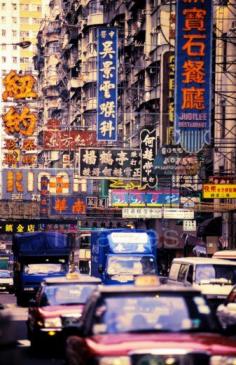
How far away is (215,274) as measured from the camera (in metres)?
29.1

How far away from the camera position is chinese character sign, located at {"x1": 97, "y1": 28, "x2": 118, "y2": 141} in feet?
165

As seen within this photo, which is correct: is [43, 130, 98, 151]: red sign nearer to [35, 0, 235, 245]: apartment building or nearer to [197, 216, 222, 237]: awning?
[35, 0, 235, 245]: apartment building

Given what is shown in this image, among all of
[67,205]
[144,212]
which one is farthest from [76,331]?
[67,205]

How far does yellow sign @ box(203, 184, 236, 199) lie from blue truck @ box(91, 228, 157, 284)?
406cm

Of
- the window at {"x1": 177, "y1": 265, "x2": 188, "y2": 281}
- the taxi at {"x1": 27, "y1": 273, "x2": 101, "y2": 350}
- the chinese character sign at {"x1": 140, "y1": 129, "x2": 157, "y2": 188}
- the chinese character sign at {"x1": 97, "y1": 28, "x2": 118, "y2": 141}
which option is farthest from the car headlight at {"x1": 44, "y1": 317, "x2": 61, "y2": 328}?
the chinese character sign at {"x1": 140, "y1": 129, "x2": 157, "y2": 188}

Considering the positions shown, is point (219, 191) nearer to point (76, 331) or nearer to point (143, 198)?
point (143, 198)

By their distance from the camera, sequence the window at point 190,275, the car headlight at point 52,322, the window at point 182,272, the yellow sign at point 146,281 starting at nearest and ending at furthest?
the yellow sign at point 146,281 → the car headlight at point 52,322 → the window at point 190,275 → the window at point 182,272

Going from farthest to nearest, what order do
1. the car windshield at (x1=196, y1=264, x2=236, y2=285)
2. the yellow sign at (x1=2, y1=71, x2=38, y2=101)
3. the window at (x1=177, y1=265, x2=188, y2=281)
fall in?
the yellow sign at (x1=2, y1=71, x2=38, y2=101) → the window at (x1=177, y1=265, x2=188, y2=281) → the car windshield at (x1=196, y1=264, x2=236, y2=285)

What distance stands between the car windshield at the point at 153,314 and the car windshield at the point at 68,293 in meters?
9.05

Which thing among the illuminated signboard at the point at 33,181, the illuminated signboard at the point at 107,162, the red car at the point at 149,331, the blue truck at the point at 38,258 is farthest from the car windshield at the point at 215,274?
the illuminated signboard at the point at 33,181

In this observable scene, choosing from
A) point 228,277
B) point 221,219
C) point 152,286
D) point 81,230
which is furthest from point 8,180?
point 152,286

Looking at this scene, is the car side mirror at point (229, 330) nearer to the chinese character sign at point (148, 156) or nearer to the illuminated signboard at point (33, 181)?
the chinese character sign at point (148, 156)

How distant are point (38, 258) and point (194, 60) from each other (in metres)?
10.8

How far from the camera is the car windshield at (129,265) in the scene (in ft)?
133
